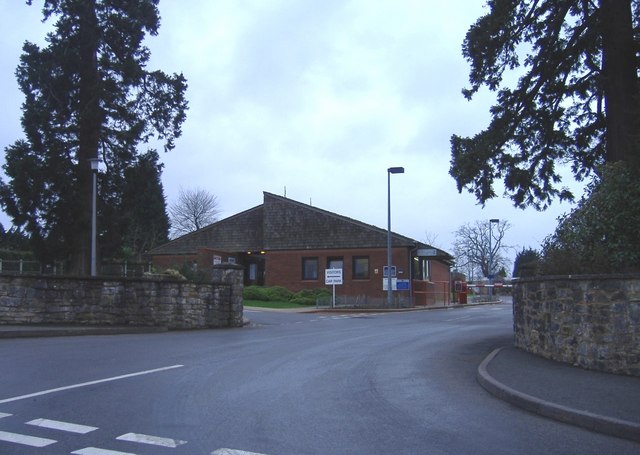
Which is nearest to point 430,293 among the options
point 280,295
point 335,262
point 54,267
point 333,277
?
point 335,262

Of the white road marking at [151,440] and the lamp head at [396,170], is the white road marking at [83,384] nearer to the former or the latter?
the white road marking at [151,440]

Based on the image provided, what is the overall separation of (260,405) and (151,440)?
1.91 m

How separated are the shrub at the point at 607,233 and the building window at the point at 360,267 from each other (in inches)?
1207

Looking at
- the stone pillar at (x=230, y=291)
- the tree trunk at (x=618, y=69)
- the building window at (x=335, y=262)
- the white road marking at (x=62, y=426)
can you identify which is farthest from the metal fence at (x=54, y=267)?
the white road marking at (x=62, y=426)

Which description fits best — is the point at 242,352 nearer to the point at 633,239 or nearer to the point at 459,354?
the point at 459,354

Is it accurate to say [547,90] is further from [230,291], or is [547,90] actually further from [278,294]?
[278,294]

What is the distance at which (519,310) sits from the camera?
504 inches

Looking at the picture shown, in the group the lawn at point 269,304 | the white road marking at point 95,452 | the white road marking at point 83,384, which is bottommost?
the white road marking at point 95,452

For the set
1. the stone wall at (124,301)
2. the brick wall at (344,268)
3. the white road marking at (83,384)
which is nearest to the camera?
the white road marking at (83,384)

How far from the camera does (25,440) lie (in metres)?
5.75

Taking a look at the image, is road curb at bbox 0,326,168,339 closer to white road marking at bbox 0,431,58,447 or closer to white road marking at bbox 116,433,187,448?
white road marking at bbox 0,431,58,447

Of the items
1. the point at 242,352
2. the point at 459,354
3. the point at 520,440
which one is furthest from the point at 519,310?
the point at 520,440

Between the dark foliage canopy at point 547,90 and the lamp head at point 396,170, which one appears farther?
the lamp head at point 396,170

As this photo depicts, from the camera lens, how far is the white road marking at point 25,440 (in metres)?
5.62
